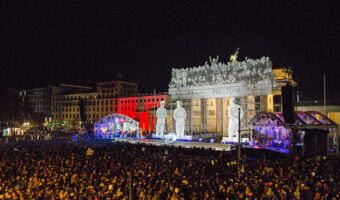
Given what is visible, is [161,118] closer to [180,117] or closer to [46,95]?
[180,117]

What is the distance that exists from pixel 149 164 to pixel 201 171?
8.71ft

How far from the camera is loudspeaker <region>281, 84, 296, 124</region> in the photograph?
18.4 meters

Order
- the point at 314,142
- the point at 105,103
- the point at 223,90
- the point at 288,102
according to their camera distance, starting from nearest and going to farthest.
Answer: the point at 314,142
the point at 288,102
the point at 223,90
the point at 105,103

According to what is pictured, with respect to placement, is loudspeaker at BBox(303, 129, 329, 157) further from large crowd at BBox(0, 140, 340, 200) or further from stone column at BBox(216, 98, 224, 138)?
stone column at BBox(216, 98, 224, 138)

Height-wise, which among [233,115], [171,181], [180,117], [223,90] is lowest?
[171,181]

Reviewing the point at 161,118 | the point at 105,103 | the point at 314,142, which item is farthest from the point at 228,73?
the point at 105,103

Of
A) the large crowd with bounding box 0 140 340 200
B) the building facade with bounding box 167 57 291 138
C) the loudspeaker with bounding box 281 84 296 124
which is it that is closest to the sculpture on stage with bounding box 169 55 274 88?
the building facade with bounding box 167 57 291 138

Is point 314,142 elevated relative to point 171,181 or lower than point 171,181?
elevated

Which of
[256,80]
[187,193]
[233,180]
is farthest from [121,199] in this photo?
[256,80]

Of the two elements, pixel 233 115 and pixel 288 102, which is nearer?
pixel 288 102

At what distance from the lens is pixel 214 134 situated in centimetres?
3822

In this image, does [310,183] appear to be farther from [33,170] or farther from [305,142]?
[33,170]

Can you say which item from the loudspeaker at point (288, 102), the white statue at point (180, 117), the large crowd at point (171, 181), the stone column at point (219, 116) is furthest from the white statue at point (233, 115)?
the large crowd at point (171, 181)

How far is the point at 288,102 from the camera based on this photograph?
18.8 metres
